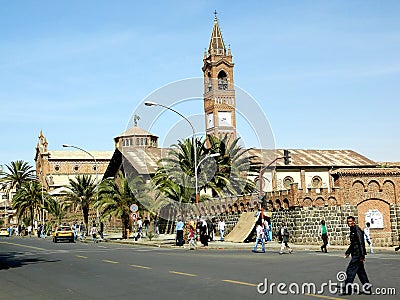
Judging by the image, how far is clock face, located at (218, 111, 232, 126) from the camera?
8094 centimetres

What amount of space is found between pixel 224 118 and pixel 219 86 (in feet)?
15.7

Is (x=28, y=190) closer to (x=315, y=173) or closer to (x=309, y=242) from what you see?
(x=315, y=173)

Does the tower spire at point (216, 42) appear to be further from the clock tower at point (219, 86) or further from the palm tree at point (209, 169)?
the palm tree at point (209, 169)

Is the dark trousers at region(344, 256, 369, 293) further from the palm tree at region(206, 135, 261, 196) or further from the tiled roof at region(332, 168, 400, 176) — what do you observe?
the palm tree at region(206, 135, 261, 196)

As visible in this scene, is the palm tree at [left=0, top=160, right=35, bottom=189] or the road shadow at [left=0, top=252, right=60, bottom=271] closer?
the road shadow at [left=0, top=252, right=60, bottom=271]

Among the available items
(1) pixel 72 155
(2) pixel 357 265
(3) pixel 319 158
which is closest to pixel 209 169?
(3) pixel 319 158

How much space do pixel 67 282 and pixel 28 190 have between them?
69882 mm

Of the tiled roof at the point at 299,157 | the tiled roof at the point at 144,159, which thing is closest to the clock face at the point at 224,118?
the tiled roof at the point at 299,157

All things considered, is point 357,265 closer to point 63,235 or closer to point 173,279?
point 173,279

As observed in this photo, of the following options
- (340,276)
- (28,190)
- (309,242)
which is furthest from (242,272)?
(28,190)

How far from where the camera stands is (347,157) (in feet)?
261

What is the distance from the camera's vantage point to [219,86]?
81.9 metres

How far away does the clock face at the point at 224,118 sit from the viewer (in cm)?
8094

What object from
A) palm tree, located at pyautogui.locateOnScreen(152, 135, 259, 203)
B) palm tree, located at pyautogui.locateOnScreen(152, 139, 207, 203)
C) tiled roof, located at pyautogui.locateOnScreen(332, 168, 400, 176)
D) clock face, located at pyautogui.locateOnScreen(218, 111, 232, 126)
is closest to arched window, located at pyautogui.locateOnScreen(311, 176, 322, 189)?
clock face, located at pyautogui.locateOnScreen(218, 111, 232, 126)
